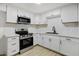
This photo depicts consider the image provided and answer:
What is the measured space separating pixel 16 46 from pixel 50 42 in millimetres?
1135

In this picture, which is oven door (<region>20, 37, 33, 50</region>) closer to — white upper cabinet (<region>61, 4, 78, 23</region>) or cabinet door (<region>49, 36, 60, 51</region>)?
cabinet door (<region>49, 36, 60, 51</region>)

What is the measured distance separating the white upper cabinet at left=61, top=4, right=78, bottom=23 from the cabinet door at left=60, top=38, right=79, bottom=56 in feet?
2.05

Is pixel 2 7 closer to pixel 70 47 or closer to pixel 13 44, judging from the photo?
pixel 13 44

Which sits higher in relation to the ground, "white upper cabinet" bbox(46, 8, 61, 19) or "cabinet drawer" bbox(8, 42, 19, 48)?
"white upper cabinet" bbox(46, 8, 61, 19)

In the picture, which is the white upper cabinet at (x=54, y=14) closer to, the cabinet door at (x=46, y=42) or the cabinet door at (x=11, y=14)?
the cabinet door at (x=46, y=42)

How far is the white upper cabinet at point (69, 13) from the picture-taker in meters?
1.81

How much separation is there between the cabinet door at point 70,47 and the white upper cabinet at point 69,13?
2.05ft

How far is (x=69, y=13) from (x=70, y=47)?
1.00 metres

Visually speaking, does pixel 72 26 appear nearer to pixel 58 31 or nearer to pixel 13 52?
pixel 58 31

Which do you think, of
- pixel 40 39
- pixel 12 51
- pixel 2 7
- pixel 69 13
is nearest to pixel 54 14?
pixel 69 13

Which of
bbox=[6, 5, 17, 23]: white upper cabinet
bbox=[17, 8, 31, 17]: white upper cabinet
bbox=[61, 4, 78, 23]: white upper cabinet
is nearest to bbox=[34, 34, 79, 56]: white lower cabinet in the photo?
bbox=[61, 4, 78, 23]: white upper cabinet

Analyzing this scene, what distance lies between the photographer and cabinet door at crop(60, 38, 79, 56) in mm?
1545

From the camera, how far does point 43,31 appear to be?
2801 millimetres

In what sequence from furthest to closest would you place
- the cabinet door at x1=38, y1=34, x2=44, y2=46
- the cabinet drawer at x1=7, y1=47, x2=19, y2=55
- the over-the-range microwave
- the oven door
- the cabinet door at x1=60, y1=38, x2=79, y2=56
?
the cabinet door at x1=38, y1=34, x2=44, y2=46 < the over-the-range microwave < the oven door < the cabinet drawer at x1=7, y1=47, x2=19, y2=55 < the cabinet door at x1=60, y1=38, x2=79, y2=56
